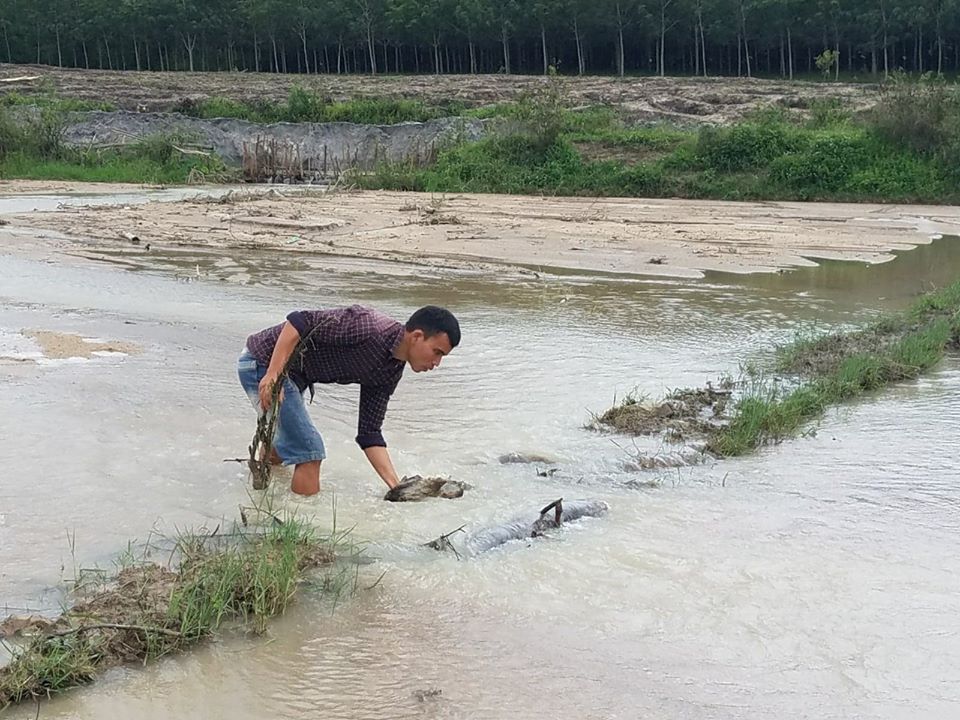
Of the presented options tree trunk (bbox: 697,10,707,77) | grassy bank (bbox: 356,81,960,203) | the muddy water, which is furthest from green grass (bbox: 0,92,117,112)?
the muddy water

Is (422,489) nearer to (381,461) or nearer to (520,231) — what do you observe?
(381,461)

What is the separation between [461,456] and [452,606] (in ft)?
7.26

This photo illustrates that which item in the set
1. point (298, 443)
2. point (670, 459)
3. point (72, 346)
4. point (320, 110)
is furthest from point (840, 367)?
point (320, 110)

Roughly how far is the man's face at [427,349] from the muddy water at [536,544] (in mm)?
954

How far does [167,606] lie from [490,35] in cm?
5768

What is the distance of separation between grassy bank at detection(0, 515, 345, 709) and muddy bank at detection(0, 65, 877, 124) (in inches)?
1041

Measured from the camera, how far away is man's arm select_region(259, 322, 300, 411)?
17.0ft

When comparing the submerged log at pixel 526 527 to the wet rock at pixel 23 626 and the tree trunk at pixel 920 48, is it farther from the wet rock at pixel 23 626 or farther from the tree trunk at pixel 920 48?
the tree trunk at pixel 920 48

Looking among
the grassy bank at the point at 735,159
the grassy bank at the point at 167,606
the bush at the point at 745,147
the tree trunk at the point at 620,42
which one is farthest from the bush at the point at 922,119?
the tree trunk at the point at 620,42

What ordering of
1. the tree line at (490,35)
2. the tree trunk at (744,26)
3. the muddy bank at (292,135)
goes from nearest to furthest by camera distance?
the muddy bank at (292,135)
the tree line at (490,35)
the tree trunk at (744,26)

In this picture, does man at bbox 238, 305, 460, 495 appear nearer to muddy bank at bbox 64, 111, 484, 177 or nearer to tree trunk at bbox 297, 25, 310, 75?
muddy bank at bbox 64, 111, 484, 177

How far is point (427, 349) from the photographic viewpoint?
196 inches

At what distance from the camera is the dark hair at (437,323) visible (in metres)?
4.89

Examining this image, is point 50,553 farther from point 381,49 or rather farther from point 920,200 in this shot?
point 381,49
